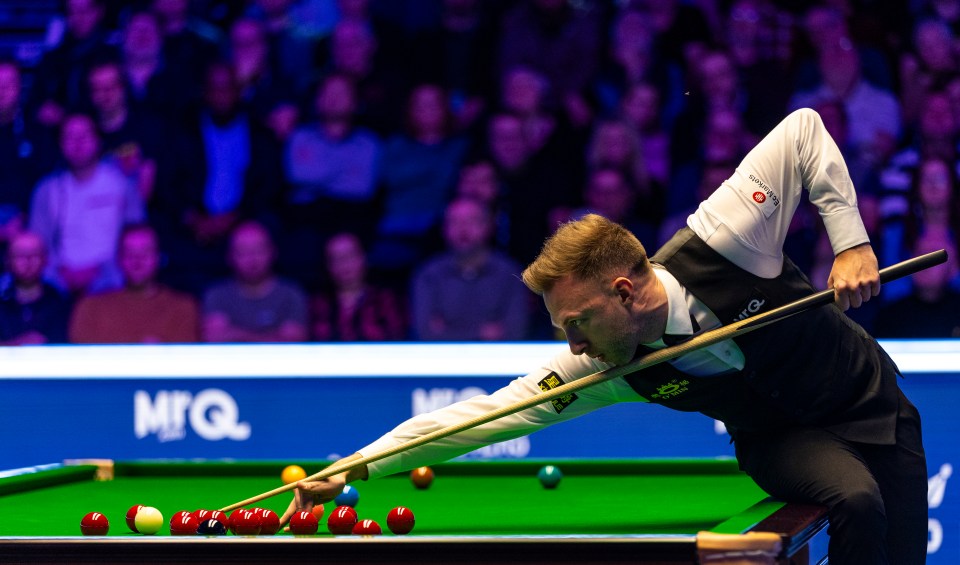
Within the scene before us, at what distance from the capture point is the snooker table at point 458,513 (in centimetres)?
194

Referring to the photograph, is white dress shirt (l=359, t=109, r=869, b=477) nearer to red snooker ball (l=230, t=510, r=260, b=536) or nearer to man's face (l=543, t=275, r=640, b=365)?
man's face (l=543, t=275, r=640, b=365)

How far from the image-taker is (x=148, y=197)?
19.4 feet

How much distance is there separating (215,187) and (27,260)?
3.27ft

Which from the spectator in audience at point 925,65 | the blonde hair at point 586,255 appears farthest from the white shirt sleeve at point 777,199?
the spectator in audience at point 925,65

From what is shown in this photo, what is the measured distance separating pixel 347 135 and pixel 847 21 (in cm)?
252

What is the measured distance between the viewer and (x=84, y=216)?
589 centimetres

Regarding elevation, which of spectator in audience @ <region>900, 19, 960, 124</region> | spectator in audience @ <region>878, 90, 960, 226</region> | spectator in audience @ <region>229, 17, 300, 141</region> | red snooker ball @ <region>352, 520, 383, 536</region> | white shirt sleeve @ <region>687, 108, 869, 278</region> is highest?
spectator in audience @ <region>229, 17, 300, 141</region>

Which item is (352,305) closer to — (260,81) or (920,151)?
(260,81)

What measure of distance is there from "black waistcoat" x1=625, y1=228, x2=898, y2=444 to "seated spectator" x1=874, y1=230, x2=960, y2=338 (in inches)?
116

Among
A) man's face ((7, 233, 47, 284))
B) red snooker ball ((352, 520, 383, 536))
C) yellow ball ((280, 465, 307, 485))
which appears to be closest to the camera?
red snooker ball ((352, 520, 383, 536))

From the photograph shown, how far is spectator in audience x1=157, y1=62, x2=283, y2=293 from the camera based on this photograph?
19.2 feet

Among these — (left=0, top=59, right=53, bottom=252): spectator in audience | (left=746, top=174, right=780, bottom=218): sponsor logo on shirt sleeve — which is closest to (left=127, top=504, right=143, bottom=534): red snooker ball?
(left=746, top=174, right=780, bottom=218): sponsor logo on shirt sleeve

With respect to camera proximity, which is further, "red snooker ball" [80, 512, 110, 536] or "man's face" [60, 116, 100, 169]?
"man's face" [60, 116, 100, 169]

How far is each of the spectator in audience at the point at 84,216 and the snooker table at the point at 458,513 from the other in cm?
252
